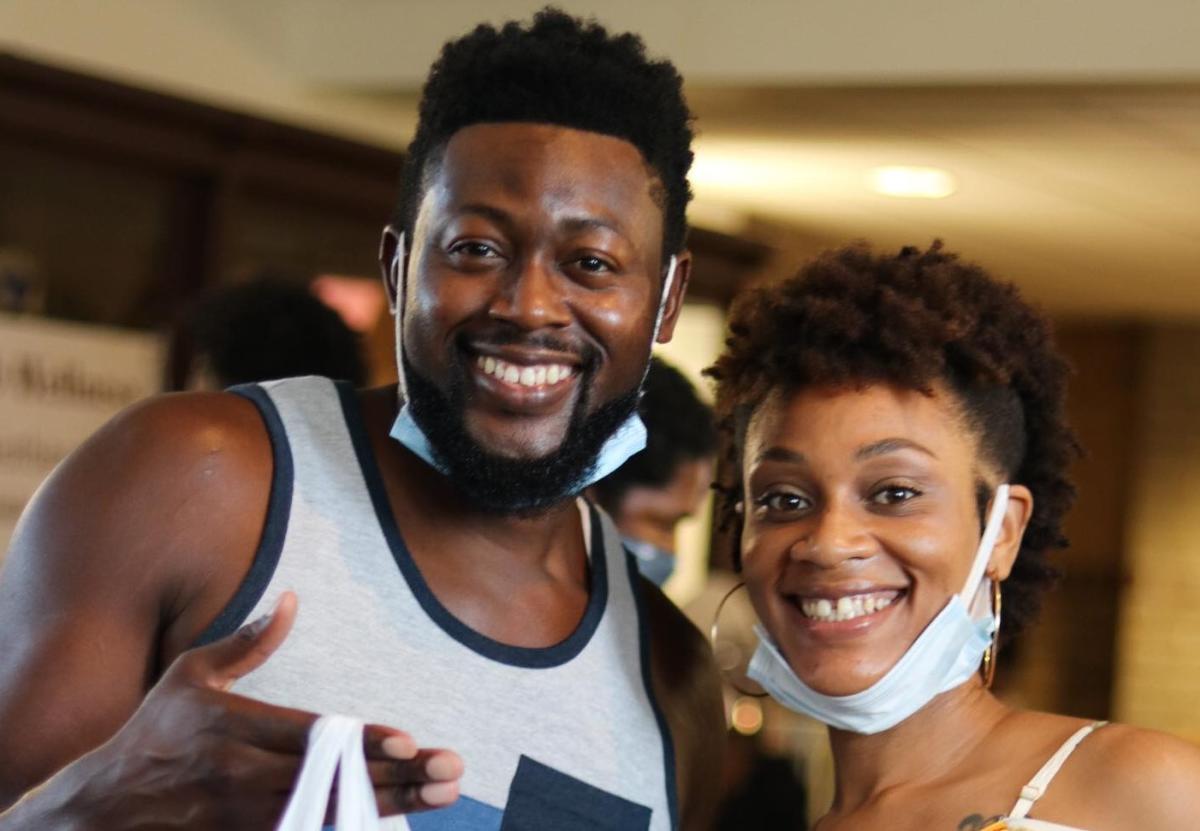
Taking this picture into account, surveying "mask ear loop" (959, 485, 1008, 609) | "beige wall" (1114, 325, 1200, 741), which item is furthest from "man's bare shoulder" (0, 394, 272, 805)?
"beige wall" (1114, 325, 1200, 741)

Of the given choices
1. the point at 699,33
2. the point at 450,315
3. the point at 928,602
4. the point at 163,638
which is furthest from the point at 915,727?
the point at 699,33

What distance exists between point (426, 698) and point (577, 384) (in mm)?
346

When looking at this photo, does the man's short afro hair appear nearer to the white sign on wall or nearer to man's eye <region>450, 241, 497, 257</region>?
man's eye <region>450, 241, 497, 257</region>

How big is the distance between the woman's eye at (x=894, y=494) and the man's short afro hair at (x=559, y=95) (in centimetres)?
34

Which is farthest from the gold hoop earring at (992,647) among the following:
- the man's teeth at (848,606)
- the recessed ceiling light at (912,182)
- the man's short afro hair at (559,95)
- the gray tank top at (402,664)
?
the recessed ceiling light at (912,182)

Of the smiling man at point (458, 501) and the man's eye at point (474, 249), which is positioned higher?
the man's eye at point (474, 249)

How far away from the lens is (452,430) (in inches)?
71.1

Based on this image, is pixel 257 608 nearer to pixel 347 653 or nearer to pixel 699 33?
pixel 347 653

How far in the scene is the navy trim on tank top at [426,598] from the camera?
70.3 inches

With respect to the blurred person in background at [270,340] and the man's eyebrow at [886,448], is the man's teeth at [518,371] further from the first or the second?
the blurred person in background at [270,340]

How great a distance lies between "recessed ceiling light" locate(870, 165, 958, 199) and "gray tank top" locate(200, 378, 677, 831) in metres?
4.57

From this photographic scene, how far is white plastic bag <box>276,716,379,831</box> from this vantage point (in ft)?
4.14

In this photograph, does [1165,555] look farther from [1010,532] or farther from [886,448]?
[886,448]

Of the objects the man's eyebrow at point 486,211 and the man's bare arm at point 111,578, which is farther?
the man's eyebrow at point 486,211
